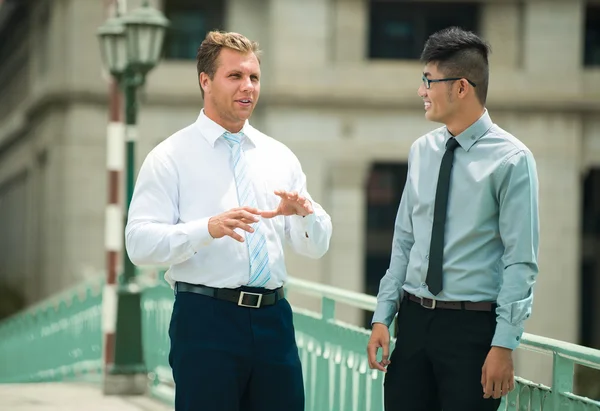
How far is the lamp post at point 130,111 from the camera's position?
1045cm

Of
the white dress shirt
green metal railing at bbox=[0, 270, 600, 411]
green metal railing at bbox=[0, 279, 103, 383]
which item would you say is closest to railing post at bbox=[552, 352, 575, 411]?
green metal railing at bbox=[0, 270, 600, 411]

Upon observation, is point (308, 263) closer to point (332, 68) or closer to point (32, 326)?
point (332, 68)

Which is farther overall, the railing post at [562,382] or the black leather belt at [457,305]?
the railing post at [562,382]

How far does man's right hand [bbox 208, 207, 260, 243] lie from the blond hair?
0.57m

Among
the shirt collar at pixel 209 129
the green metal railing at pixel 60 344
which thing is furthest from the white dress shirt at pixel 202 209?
the green metal railing at pixel 60 344

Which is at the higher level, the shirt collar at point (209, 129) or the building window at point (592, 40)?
the building window at point (592, 40)

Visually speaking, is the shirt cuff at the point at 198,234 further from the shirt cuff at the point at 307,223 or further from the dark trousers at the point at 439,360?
the dark trousers at the point at 439,360

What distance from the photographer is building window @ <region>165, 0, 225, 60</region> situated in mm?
26609

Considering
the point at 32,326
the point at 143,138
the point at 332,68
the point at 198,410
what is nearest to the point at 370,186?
the point at 332,68

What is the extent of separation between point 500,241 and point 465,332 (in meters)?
0.34

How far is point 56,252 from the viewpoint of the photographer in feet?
86.7

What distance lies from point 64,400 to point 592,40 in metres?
21.4

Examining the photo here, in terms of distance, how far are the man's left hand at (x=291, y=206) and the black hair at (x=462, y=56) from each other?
0.68 metres

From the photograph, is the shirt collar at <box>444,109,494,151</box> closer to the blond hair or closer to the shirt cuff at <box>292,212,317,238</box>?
the shirt cuff at <box>292,212,317,238</box>
